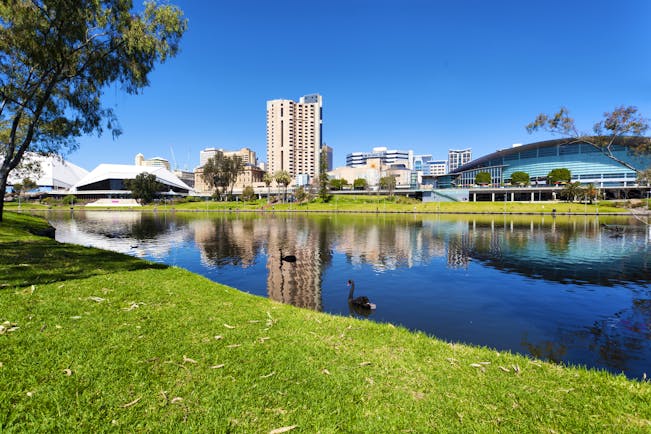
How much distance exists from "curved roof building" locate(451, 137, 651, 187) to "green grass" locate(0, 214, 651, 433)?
163 metres

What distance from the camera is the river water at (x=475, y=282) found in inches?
551

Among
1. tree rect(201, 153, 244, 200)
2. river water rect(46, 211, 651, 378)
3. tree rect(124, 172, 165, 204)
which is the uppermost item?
tree rect(201, 153, 244, 200)

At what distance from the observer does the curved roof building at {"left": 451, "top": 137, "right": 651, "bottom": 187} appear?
141 m

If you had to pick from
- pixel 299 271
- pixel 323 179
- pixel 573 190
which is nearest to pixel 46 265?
pixel 299 271

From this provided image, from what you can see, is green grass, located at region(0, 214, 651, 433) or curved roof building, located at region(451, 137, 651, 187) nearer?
green grass, located at region(0, 214, 651, 433)

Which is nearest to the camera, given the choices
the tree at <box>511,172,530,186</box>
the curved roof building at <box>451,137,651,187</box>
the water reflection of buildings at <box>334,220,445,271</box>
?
the water reflection of buildings at <box>334,220,445,271</box>

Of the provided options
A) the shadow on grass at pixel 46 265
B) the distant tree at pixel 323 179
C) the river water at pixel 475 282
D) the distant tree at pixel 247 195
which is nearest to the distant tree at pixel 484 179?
the distant tree at pixel 323 179

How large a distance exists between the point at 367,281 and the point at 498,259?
1595 centimetres

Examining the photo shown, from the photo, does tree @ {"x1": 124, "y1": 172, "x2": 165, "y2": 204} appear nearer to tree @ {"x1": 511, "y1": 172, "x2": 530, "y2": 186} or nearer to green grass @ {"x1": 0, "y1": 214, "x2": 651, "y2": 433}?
green grass @ {"x1": 0, "y1": 214, "x2": 651, "y2": 433}

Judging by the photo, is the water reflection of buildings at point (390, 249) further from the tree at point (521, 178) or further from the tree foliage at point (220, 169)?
the tree foliage at point (220, 169)

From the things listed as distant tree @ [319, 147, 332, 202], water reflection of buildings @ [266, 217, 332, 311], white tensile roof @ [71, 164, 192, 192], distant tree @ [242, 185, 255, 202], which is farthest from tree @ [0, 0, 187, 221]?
white tensile roof @ [71, 164, 192, 192]

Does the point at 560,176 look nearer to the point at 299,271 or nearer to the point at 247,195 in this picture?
the point at 247,195

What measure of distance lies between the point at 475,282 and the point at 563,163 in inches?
6316

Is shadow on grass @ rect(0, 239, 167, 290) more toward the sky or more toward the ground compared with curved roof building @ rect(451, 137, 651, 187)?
more toward the ground
